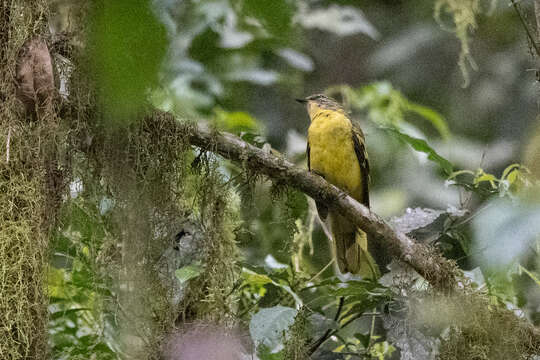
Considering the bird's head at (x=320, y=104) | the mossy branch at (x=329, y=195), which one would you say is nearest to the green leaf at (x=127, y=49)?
the mossy branch at (x=329, y=195)

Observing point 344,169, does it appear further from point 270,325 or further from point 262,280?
point 270,325

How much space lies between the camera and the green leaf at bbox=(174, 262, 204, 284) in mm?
2527

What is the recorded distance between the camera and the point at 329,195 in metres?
2.73

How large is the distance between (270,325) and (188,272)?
0.38m

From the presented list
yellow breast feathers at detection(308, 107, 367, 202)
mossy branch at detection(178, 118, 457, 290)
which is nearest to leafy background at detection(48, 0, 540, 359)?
mossy branch at detection(178, 118, 457, 290)

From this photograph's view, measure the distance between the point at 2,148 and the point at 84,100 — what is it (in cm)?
39

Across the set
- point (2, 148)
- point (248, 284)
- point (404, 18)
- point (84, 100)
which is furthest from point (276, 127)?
point (2, 148)

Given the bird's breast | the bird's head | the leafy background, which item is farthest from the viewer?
the bird's head

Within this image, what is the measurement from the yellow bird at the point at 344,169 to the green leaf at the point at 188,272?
1019 millimetres

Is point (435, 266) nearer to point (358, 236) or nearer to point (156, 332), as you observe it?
point (358, 236)

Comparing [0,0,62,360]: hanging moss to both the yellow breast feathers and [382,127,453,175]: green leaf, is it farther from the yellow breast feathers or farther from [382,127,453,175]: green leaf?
the yellow breast feathers

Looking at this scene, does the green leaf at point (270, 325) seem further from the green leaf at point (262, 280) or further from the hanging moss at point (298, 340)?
the green leaf at point (262, 280)

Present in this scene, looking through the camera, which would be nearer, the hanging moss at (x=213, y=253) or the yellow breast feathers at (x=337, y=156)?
the hanging moss at (x=213, y=253)

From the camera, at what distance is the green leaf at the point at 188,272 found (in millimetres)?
2527
